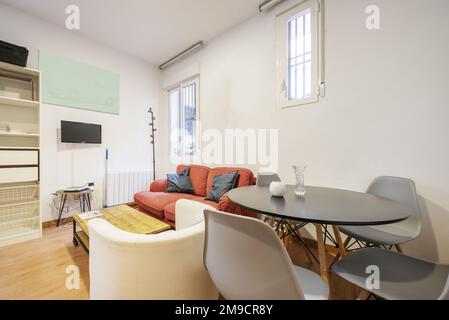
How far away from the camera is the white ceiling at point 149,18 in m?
2.50

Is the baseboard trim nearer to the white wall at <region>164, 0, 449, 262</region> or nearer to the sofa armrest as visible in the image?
the sofa armrest

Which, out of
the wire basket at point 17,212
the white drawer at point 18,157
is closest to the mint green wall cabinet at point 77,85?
the white drawer at point 18,157

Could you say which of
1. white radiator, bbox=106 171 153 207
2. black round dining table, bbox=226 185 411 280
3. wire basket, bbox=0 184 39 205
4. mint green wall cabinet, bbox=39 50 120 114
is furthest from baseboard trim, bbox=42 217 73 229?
black round dining table, bbox=226 185 411 280

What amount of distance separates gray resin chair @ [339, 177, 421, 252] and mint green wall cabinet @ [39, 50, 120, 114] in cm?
392

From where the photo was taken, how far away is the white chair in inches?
35.3

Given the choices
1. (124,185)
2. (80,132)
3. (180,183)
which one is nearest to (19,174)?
(80,132)

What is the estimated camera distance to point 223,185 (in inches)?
99.5

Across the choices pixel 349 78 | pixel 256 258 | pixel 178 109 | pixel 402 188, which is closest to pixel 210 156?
pixel 178 109

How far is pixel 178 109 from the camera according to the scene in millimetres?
4156

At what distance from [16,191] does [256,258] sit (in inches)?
136

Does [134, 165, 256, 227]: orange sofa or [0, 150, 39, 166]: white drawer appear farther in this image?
[134, 165, 256, 227]: orange sofa

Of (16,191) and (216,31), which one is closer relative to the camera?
(16,191)

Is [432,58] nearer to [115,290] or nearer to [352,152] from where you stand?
[352,152]

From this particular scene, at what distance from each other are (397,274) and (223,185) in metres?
1.81
